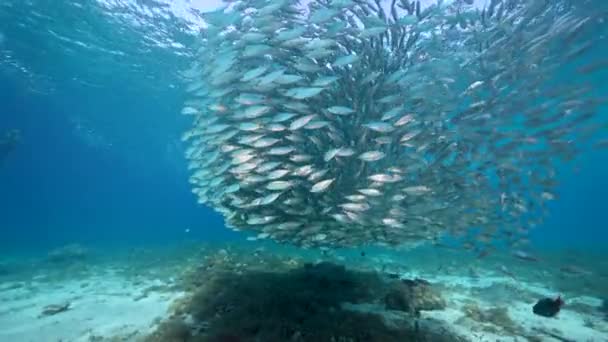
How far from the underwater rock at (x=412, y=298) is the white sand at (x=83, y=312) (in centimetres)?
602

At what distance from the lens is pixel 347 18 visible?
9.73 meters

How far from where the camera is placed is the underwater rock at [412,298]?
8969mm

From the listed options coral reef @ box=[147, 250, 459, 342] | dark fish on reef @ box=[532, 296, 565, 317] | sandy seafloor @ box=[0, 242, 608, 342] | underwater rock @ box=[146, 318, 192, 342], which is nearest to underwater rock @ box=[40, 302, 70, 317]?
sandy seafloor @ box=[0, 242, 608, 342]

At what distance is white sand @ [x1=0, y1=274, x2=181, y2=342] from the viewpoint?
27.6 feet

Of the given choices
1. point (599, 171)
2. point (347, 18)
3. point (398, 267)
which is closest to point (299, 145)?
point (347, 18)

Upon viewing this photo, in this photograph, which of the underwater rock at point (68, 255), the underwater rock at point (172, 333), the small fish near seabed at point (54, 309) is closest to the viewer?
the underwater rock at point (172, 333)

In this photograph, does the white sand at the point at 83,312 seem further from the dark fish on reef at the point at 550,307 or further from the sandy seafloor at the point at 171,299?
the dark fish on reef at the point at 550,307

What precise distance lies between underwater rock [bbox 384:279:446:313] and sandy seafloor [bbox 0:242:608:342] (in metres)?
0.29

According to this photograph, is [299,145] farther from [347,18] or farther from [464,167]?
[464,167]

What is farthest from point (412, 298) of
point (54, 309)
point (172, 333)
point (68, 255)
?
point (68, 255)

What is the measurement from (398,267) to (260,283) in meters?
11.5

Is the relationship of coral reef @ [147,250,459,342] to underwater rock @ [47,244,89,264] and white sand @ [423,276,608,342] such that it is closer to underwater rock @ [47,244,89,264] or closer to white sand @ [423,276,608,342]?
white sand @ [423,276,608,342]

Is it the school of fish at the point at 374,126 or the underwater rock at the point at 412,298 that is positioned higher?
the school of fish at the point at 374,126

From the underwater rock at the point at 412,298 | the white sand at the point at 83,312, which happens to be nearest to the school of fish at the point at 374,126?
the underwater rock at the point at 412,298
